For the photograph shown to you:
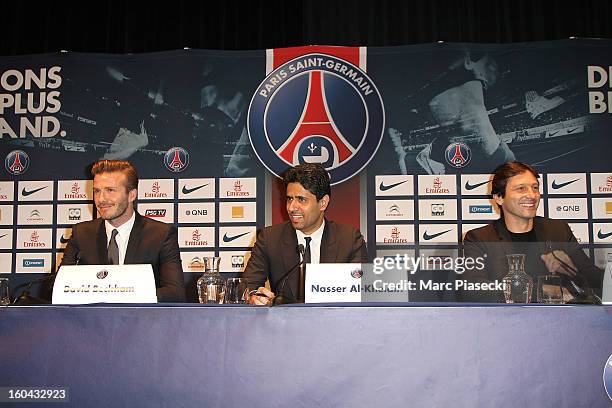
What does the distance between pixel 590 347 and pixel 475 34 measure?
362cm

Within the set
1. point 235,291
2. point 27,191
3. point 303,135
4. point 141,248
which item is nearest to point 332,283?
point 235,291

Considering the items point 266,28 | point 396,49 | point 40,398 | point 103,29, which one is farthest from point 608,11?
point 40,398

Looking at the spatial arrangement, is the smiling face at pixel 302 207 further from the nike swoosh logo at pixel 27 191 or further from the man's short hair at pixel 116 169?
the nike swoosh logo at pixel 27 191

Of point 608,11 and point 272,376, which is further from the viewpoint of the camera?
point 608,11

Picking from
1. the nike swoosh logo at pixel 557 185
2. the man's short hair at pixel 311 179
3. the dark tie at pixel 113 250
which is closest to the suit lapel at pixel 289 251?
the man's short hair at pixel 311 179

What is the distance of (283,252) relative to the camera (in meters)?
3.11

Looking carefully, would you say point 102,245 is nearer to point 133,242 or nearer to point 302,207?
point 133,242

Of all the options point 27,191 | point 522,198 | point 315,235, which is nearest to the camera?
point 522,198

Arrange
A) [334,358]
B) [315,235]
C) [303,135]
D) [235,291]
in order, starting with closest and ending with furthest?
[334,358]
[235,291]
[315,235]
[303,135]

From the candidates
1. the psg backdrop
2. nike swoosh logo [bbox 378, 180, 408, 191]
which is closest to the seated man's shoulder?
the psg backdrop

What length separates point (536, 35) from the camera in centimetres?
464

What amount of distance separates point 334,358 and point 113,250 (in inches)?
73.9

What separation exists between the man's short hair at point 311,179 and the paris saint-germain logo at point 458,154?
149cm

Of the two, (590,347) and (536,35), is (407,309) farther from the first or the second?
(536,35)
